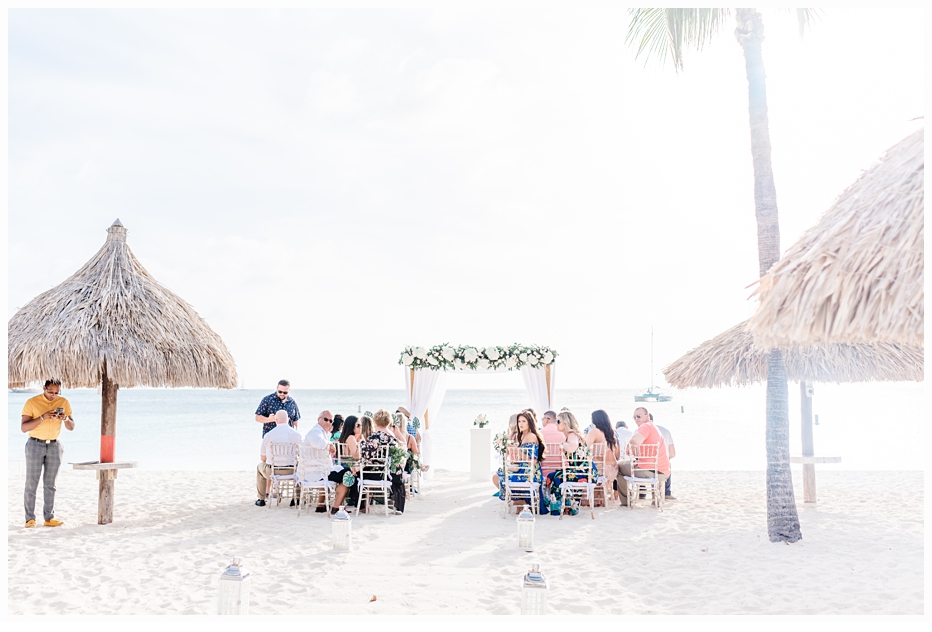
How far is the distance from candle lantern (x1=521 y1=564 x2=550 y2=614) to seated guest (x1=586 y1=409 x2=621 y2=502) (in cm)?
553

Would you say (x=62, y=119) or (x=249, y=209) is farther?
(x=249, y=209)

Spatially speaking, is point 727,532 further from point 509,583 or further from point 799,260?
point 799,260

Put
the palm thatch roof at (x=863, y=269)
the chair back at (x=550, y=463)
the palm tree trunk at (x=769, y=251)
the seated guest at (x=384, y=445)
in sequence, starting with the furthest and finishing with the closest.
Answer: the chair back at (x=550, y=463), the seated guest at (x=384, y=445), the palm tree trunk at (x=769, y=251), the palm thatch roof at (x=863, y=269)

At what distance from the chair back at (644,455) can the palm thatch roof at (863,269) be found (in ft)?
17.3

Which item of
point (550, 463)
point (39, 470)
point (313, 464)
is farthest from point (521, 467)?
point (39, 470)

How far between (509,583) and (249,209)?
3100 cm

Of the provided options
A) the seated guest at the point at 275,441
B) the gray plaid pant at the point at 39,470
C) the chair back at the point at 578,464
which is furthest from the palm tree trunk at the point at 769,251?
the gray plaid pant at the point at 39,470

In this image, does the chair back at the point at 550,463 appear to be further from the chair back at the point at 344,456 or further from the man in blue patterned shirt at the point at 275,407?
the man in blue patterned shirt at the point at 275,407

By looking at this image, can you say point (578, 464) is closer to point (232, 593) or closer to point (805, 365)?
point (805, 365)

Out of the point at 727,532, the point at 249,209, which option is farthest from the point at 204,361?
the point at 249,209

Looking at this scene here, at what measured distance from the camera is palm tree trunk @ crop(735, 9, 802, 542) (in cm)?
648

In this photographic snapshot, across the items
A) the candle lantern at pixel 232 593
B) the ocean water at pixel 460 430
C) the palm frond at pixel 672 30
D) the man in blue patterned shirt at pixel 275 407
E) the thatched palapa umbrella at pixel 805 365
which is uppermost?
the palm frond at pixel 672 30

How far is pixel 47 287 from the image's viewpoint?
8.16m

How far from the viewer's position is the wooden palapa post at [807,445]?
29.0 ft
